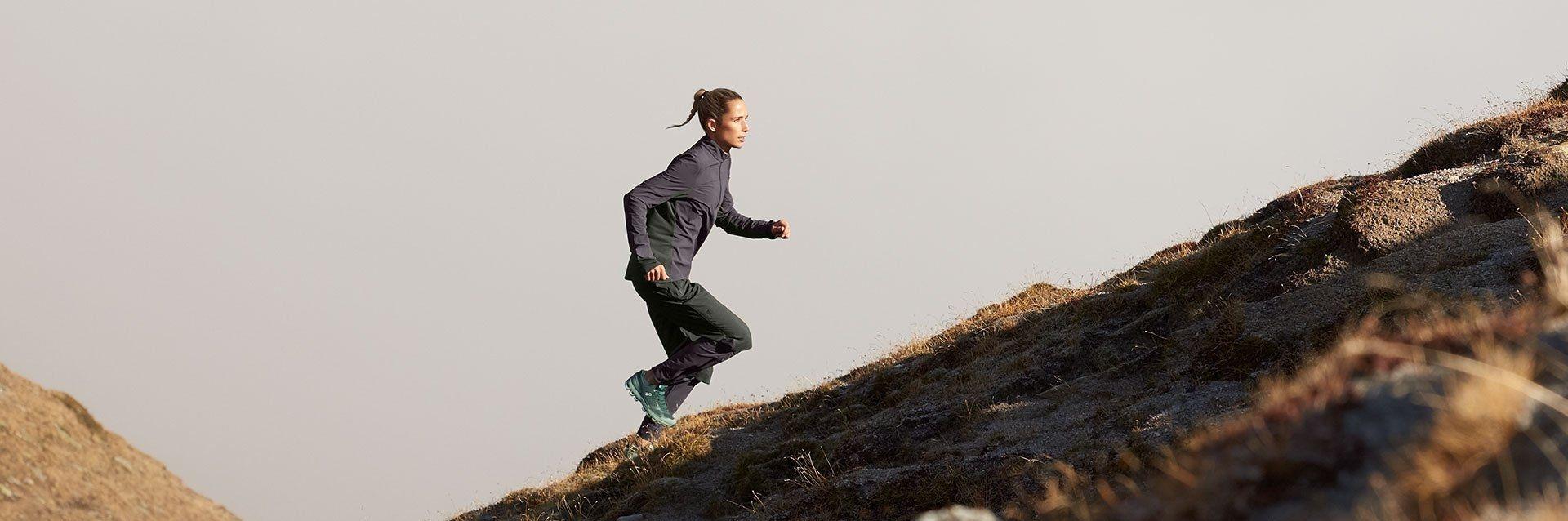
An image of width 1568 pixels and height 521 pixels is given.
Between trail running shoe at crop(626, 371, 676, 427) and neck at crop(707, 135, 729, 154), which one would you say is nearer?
neck at crop(707, 135, 729, 154)

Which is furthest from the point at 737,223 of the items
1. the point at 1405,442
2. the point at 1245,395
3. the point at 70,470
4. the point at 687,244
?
the point at 1405,442

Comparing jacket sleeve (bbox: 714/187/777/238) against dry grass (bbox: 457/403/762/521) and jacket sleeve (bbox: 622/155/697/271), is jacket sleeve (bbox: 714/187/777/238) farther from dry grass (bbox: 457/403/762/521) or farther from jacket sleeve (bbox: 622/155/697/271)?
dry grass (bbox: 457/403/762/521)

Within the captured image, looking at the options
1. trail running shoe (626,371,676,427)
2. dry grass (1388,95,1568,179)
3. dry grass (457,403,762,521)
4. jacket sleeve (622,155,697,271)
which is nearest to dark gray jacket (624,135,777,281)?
jacket sleeve (622,155,697,271)

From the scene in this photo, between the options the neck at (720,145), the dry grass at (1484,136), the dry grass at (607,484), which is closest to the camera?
the dry grass at (1484,136)

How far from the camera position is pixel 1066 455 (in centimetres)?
666

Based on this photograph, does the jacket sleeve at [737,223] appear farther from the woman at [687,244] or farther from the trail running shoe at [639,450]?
the trail running shoe at [639,450]

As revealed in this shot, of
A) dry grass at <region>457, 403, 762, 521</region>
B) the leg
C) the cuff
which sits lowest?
dry grass at <region>457, 403, 762, 521</region>

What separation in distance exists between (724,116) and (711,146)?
1.10 ft

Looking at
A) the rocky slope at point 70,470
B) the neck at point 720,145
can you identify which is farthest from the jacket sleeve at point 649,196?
the rocky slope at point 70,470

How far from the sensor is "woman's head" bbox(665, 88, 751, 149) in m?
9.84

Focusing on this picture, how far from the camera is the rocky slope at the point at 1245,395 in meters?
2.29

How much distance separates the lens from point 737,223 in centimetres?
1050

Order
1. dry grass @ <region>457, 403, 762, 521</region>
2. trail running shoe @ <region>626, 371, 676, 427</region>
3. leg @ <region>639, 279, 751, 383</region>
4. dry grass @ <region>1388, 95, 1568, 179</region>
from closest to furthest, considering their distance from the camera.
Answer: dry grass @ <region>1388, 95, 1568, 179</region> → dry grass @ <region>457, 403, 762, 521</region> → leg @ <region>639, 279, 751, 383</region> → trail running shoe @ <region>626, 371, 676, 427</region>

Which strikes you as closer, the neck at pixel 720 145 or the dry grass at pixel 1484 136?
the dry grass at pixel 1484 136
